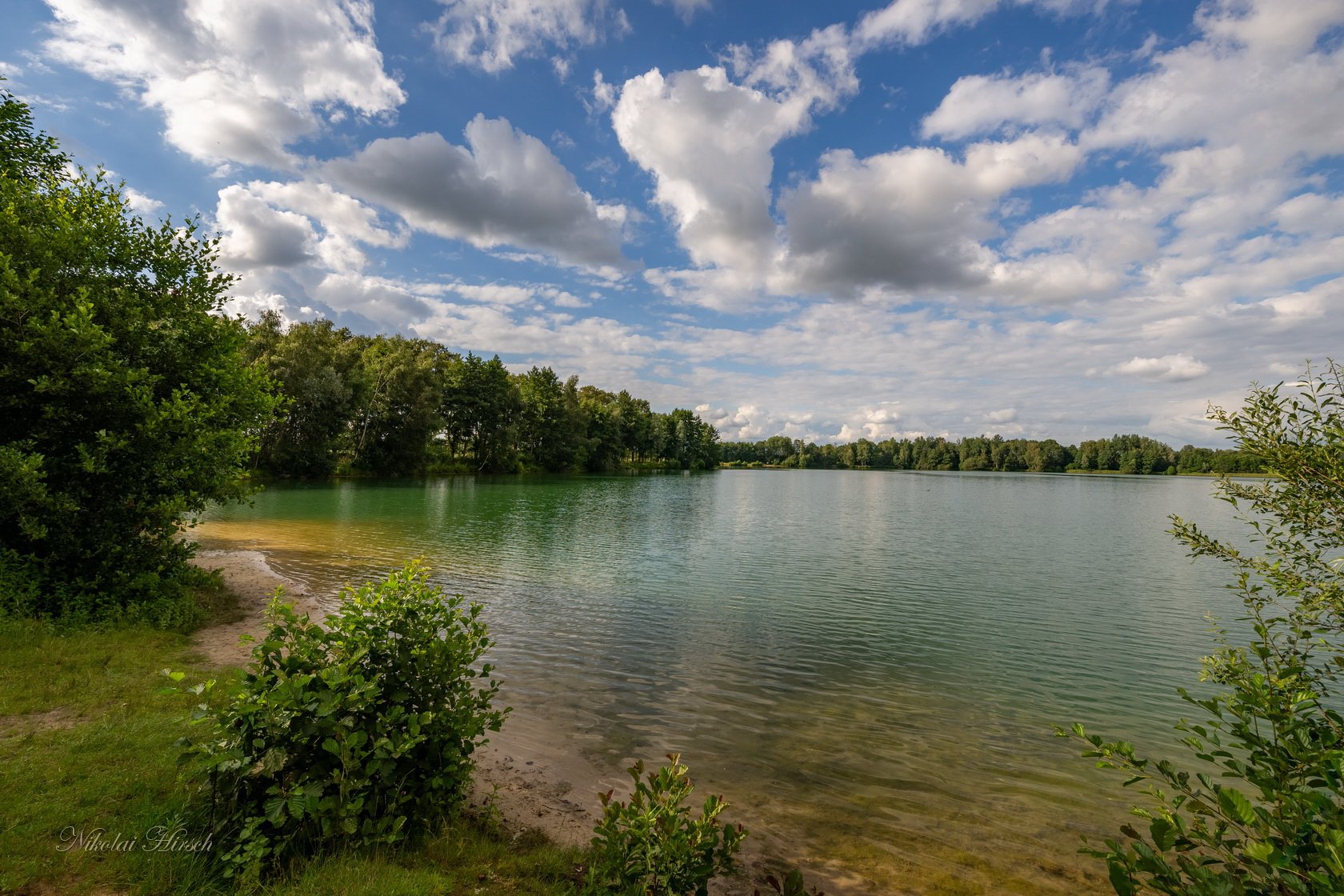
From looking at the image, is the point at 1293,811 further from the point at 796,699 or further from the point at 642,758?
the point at 796,699

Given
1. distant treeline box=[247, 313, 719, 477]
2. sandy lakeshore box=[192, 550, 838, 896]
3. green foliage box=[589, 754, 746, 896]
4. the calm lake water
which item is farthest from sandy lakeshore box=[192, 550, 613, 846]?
distant treeline box=[247, 313, 719, 477]

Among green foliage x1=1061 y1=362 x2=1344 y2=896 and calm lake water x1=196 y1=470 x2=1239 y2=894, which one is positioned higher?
green foliage x1=1061 y1=362 x2=1344 y2=896

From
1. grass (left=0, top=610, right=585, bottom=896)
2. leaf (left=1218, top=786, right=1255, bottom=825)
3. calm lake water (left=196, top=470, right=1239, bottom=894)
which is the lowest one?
calm lake water (left=196, top=470, right=1239, bottom=894)

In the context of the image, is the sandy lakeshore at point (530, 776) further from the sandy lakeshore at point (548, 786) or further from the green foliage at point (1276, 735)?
the green foliage at point (1276, 735)

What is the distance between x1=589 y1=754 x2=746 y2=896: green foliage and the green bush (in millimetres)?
1594

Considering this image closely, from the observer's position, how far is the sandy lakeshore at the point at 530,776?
22.8 ft

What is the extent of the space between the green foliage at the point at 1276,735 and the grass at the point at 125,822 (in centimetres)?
449

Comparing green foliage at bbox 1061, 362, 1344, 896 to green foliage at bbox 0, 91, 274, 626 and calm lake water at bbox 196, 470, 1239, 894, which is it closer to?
calm lake water at bbox 196, 470, 1239, 894

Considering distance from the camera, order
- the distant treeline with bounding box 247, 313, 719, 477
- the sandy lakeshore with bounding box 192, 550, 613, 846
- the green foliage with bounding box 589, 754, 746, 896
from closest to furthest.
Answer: the green foliage with bounding box 589, 754, 746, 896, the sandy lakeshore with bounding box 192, 550, 613, 846, the distant treeline with bounding box 247, 313, 719, 477

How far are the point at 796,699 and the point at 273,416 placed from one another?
13.0 metres

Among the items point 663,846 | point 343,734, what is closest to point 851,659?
point 663,846

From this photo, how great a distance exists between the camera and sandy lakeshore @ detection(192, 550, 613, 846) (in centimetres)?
695

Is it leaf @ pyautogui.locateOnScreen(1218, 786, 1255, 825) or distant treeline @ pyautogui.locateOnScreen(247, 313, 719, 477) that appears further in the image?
distant treeline @ pyautogui.locateOnScreen(247, 313, 719, 477)

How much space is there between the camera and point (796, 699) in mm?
11523
